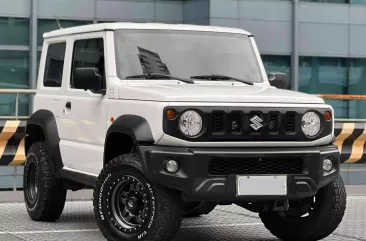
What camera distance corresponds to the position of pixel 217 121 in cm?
667

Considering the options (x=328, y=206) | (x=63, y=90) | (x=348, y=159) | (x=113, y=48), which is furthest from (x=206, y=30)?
(x=348, y=159)

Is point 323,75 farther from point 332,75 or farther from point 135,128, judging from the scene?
point 135,128

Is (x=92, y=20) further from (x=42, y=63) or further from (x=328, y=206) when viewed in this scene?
(x=328, y=206)

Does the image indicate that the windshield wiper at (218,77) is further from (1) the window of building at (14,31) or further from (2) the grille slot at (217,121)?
(1) the window of building at (14,31)

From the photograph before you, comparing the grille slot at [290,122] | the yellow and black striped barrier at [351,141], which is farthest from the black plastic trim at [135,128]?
the yellow and black striped barrier at [351,141]

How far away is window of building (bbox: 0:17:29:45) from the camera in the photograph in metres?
27.2

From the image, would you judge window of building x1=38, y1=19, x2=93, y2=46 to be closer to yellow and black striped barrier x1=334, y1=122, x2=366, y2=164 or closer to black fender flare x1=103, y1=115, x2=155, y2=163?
yellow and black striped barrier x1=334, y1=122, x2=366, y2=164

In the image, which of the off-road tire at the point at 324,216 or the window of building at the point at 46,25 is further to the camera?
the window of building at the point at 46,25

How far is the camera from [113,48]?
7664 mm

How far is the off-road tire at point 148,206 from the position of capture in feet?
21.6

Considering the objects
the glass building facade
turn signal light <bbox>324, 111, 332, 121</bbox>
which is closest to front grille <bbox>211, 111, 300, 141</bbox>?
turn signal light <bbox>324, 111, 332, 121</bbox>

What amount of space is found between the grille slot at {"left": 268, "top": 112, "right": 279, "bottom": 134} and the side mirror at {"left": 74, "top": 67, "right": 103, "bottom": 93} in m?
1.59

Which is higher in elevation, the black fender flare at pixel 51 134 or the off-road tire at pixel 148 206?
the black fender flare at pixel 51 134

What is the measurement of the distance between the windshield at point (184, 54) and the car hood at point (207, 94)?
1.01ft
